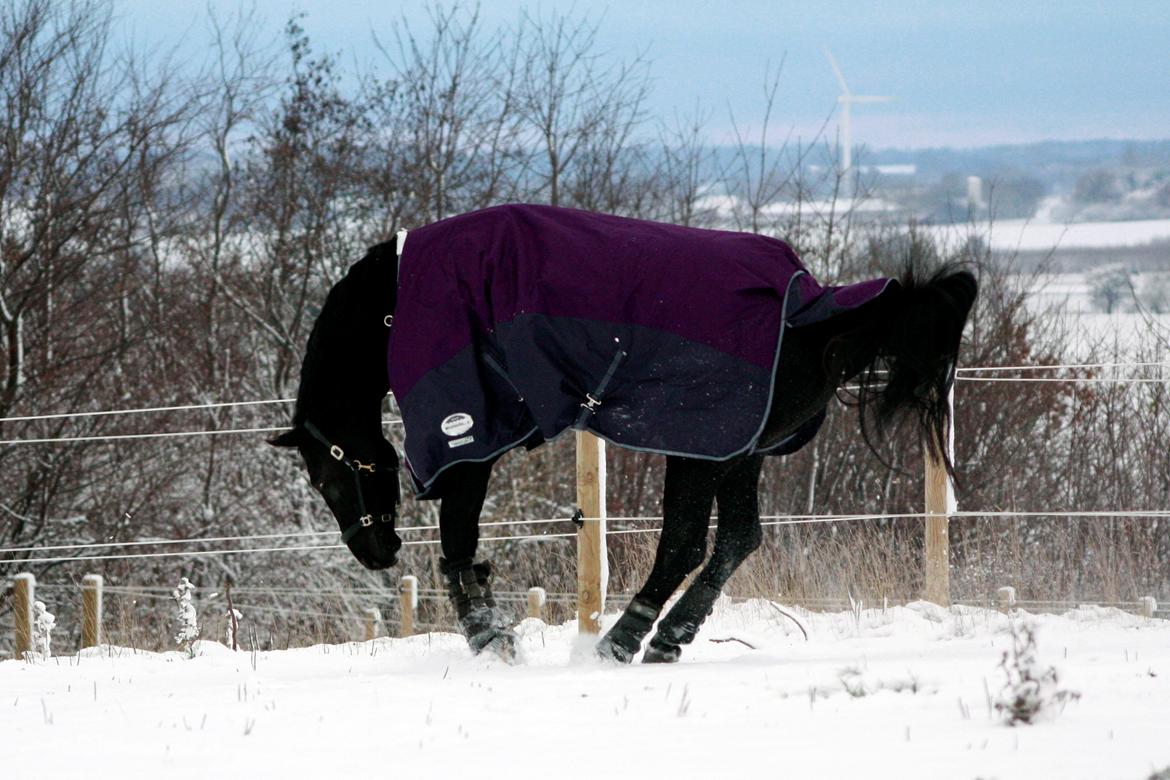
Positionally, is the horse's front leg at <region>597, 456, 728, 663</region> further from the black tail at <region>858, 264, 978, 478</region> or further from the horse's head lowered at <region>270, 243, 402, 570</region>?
the horse's head lowered at <region>270, 243, 402, 570</region>

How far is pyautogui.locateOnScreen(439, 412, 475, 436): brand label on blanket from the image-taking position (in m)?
3.85

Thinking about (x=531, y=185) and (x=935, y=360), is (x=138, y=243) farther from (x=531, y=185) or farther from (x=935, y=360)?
(x=935, y=360)

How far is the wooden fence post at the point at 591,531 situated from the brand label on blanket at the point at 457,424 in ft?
5.67

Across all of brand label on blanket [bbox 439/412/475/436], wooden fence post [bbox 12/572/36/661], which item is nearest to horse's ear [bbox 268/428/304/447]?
brand label on blanket [bbox 439/412/475/436]

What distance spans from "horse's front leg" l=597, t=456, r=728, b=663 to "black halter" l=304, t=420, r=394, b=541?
2.88ft

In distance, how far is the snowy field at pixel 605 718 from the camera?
93.4 inches

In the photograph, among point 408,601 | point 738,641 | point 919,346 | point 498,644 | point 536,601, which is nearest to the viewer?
point 919,346

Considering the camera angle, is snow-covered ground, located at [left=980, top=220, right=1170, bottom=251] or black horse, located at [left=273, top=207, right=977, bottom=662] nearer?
black horse, located at [left=273, top=207, right=977, bottom=662]

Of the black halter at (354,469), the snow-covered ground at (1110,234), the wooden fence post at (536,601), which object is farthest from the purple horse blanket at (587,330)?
the snow-covered ground at (1110,234)

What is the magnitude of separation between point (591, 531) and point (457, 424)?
1.94 metres

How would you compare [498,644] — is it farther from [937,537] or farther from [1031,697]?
[937,537]

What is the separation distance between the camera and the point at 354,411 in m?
4.20

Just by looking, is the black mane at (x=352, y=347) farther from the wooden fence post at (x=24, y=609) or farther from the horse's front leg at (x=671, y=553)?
the wooden fence post at (x=24, y=609)

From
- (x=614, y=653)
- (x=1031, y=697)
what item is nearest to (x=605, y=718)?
(x=1031, y=697)
